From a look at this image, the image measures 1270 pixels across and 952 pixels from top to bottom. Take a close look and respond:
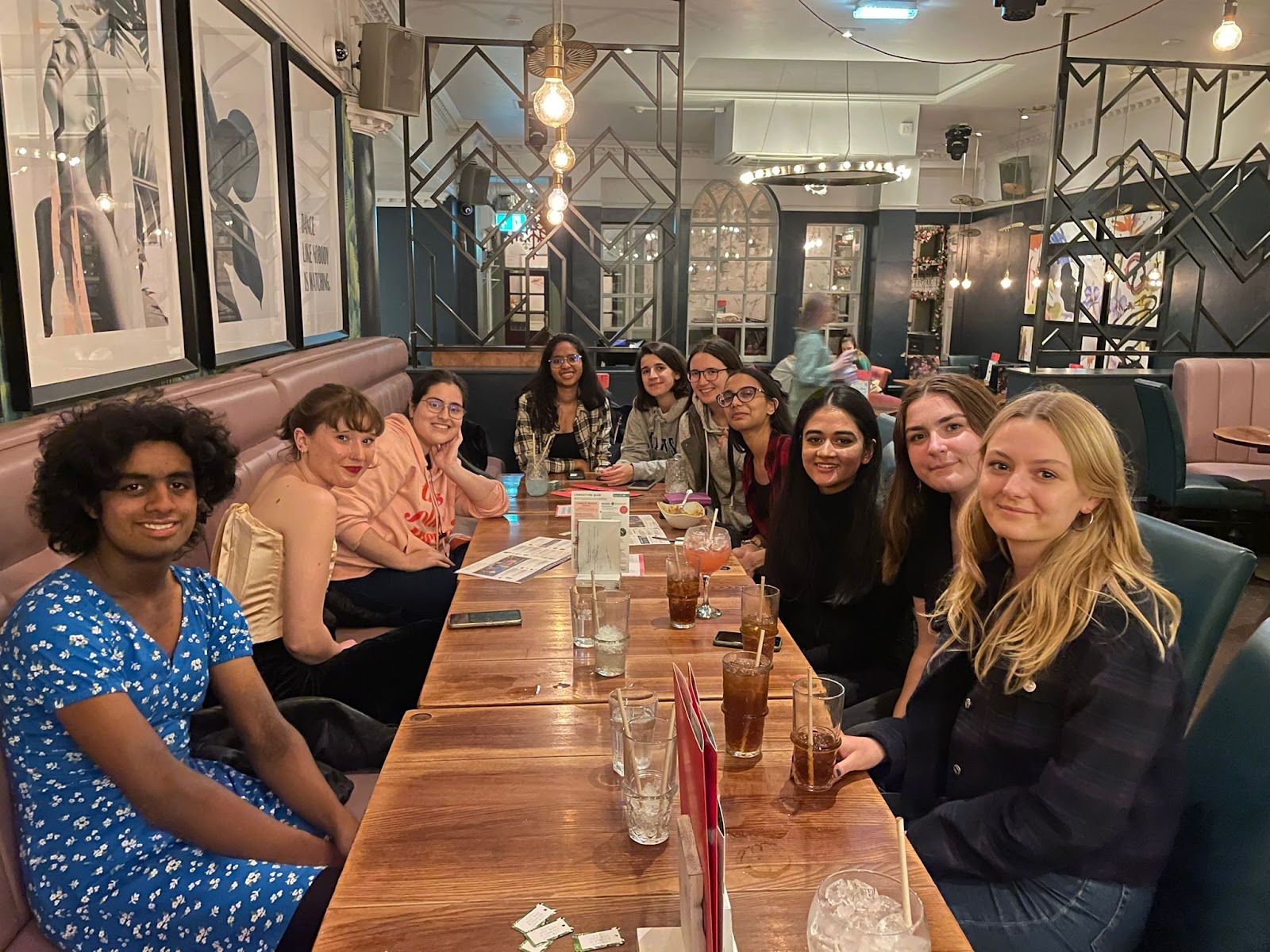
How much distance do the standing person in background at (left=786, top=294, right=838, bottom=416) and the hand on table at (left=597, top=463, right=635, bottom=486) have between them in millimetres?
2709

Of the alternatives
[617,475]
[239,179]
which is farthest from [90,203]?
[617,475]

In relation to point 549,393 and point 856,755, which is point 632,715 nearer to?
point 856,755

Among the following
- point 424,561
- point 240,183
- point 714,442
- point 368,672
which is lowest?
point 368,672

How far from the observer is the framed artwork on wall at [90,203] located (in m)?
1.88

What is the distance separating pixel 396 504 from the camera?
3.03 metres

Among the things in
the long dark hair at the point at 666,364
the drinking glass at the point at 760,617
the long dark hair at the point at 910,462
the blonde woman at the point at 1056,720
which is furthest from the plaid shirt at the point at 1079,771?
the long dark hair at the point at 666,364

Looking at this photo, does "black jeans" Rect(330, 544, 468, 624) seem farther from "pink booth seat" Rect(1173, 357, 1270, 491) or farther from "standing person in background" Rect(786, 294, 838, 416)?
"pink booth seat" Rect(1173, 357, 1270, 491)

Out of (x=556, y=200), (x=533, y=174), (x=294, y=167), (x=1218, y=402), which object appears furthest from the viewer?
(x=533, y=174)

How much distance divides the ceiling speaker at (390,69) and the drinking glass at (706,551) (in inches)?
164

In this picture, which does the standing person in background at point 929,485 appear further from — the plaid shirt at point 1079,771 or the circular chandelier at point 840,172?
the circular chandelier at point 840,172

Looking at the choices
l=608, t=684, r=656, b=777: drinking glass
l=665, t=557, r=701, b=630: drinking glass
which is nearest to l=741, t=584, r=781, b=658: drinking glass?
l=665, t=557, r=701, b=630: drinking glass

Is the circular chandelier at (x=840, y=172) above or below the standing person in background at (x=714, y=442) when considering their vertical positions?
above

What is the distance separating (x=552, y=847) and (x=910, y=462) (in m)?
1.40

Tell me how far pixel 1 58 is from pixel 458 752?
5.60 ft
